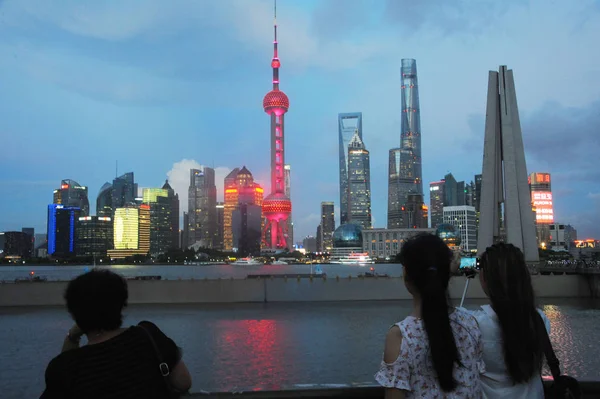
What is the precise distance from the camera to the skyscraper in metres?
48.8

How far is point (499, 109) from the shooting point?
5000 centimetres

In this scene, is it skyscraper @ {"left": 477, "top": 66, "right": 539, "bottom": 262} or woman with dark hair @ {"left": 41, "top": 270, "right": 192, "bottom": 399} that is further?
skyscraper @ {"left": 477, "top": 66, "right": 539, "bottom": 262}

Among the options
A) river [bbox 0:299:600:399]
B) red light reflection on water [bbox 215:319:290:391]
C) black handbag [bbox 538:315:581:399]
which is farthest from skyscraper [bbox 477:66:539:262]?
black handbag [bbox 538:315:581:399]

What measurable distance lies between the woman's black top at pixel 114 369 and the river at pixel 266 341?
9.78 metres

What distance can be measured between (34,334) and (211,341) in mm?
8817

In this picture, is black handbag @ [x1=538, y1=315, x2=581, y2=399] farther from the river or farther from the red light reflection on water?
the red light reflection on water

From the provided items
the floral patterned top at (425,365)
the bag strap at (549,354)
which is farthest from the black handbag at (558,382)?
the floral patterned top at (425,365)

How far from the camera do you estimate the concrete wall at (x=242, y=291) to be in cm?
3831

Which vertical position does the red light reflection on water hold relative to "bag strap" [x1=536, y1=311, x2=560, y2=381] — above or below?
below

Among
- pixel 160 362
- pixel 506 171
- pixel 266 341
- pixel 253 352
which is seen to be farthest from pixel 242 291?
pixel 160 362

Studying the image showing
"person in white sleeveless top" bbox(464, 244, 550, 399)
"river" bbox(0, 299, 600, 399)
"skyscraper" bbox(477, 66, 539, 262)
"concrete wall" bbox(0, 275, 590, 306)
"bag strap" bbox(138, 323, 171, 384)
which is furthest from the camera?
"skyscraper" bbox(477, 66, 539, 262)

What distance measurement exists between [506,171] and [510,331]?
161ft

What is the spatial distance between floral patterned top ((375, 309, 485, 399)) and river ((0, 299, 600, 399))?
337 inches

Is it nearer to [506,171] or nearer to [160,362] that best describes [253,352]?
[160,362]
